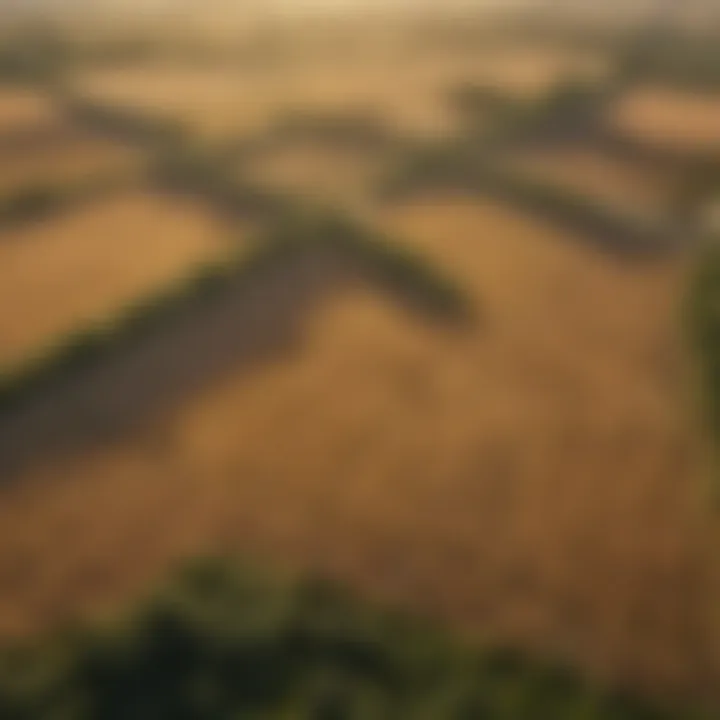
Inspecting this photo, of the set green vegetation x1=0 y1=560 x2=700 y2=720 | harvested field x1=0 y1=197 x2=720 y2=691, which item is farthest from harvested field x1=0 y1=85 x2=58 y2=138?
green vegetation x1=0 y1=560 x2=700 y2=720

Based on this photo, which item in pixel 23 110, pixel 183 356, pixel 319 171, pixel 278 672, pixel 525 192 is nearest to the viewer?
pixel 278 672

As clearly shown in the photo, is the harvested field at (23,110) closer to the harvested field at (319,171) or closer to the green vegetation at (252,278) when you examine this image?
the harvested field at (319,171)

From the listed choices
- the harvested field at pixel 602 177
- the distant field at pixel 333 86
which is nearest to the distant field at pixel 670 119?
the harvested field at pixel 602 177

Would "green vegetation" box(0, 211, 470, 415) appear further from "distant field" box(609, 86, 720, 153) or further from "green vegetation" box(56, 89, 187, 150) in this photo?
"distant field" box(609, 86, 720, 153)

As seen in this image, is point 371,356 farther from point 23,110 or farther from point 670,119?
point 670,119

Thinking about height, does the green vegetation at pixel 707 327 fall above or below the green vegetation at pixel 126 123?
below

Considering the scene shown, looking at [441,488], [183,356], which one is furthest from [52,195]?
[441,488]
